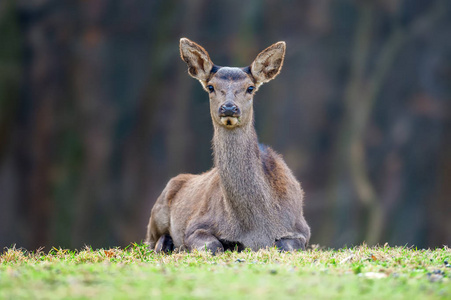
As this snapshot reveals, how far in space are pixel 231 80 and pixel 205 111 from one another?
7730mm

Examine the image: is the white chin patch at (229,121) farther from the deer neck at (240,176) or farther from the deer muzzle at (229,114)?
the deer neck at (240,176)

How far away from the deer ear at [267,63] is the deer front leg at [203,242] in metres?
2.28

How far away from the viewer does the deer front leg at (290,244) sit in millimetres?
10078

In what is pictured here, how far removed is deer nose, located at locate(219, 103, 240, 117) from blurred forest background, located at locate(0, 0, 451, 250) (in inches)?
321

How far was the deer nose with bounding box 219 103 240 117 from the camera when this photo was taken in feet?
33.4

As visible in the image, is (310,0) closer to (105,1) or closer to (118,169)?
(105,1)

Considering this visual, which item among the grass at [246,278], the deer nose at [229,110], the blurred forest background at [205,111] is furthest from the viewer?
the blurred forest background at [205,111]

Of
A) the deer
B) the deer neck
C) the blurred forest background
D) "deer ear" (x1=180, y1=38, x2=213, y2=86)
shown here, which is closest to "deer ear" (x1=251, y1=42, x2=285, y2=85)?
the deer

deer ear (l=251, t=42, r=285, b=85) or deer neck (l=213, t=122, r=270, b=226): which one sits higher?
deer ear (l=251, t=42, r=285, b=85)

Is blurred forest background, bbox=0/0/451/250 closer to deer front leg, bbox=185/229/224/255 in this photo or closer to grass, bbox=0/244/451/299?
deer front leg, bbox=185/229/224/255

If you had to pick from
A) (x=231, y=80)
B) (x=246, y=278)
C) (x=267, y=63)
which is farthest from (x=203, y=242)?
(x=246, y=278)

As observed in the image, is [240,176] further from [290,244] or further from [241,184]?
[290,244]

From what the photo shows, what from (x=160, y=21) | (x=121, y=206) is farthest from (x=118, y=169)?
(x=160, y=21)

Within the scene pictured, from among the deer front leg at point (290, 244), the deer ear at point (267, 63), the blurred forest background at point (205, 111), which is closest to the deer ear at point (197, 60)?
the deer ear at point (267, 63)
